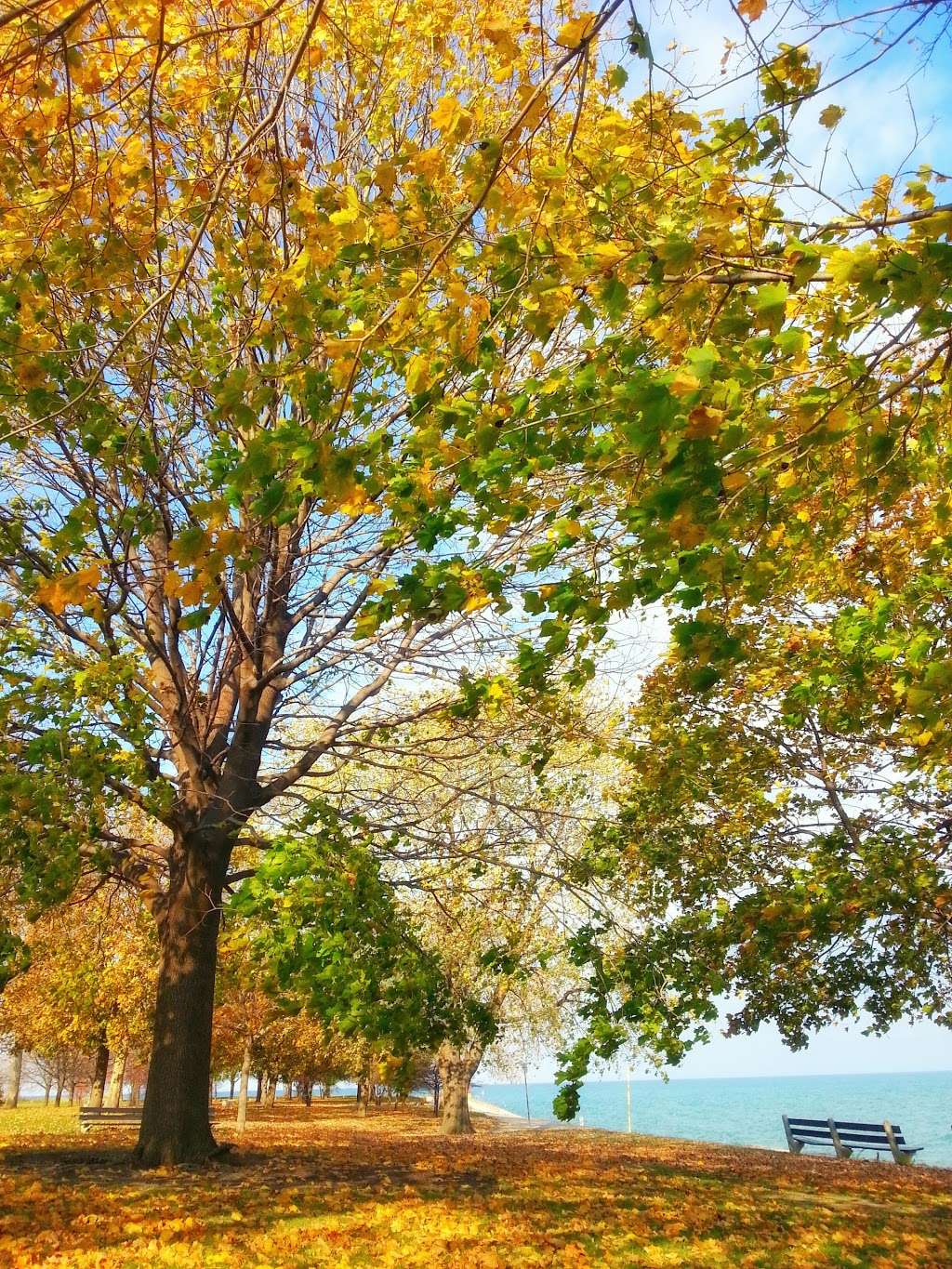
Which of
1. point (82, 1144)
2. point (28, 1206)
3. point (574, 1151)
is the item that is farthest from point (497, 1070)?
point (28, 1206)

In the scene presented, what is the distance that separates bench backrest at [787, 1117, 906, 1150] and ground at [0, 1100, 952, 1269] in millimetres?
6091

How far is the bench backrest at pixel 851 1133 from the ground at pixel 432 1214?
6091mm

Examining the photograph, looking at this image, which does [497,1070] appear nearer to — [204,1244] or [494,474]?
[204,1244]

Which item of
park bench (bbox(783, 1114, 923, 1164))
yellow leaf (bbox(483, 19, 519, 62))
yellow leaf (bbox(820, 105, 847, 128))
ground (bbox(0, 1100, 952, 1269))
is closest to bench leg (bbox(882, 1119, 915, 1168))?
park bench (bbox(783, 1114, 923, 1164))

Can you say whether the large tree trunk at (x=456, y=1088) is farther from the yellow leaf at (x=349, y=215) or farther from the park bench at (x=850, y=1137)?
the yellow leaf at (x=349, y=215)

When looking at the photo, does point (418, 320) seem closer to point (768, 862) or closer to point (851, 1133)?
point (768, 862)

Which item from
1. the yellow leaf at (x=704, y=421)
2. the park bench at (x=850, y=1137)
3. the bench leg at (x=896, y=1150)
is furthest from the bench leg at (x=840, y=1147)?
the yellow leaf at (x=704, y=421)

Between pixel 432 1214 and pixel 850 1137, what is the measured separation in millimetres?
13567

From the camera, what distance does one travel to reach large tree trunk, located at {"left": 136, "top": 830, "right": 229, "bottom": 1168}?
8.01 meters

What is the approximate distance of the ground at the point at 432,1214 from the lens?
5.22 metres

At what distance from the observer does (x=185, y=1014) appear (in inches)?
325

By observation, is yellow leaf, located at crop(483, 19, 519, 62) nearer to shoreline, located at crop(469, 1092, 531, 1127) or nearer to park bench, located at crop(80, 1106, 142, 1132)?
park bench, located at crop(80, 1106, 142, 1132)

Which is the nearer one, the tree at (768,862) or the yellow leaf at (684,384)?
the yellow leaf at (684,384)

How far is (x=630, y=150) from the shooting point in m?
3.79
